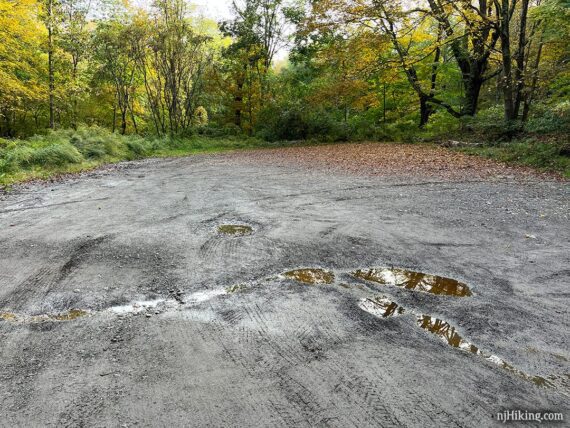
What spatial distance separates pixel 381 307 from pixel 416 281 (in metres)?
0.69

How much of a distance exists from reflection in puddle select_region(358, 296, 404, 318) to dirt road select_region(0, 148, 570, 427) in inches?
0.8

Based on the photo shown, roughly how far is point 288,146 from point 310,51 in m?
8.05

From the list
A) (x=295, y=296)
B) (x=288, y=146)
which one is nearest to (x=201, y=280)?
(x=295, y=296)

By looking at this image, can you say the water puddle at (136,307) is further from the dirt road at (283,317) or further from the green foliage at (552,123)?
the green foliage at (552,123)

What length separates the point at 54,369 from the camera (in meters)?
2.28

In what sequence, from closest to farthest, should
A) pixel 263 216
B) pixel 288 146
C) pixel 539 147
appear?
1. pixel 263 216
2. pixel 539 147
3. pixel 288 146

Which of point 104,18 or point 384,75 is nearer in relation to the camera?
point 384,75

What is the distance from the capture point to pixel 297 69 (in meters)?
25.3

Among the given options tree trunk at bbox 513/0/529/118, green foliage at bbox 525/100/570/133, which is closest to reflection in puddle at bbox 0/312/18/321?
green foliage at bbox 525/100/570/133

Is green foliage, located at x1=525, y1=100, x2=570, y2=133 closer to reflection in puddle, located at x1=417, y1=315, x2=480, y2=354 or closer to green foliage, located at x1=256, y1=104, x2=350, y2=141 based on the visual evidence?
green foliage, located at x1=256, y1=104, x2=350, y2=141

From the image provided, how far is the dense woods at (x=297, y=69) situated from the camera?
1504 cm

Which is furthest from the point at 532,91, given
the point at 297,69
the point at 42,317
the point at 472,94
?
the point at 42,317

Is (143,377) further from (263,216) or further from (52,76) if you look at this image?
(52,76)

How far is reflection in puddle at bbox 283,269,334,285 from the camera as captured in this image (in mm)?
3484
